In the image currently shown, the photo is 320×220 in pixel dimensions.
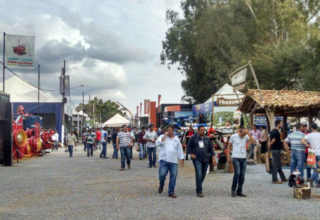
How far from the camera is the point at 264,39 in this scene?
3912 cm

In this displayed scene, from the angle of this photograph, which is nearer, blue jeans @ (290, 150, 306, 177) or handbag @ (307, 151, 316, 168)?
handbag @ (307, 151, 316, 168)

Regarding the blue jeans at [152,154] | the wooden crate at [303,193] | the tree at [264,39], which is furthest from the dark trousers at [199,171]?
the tree at [264,39]

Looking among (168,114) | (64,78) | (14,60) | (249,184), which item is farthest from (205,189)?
(168,114)

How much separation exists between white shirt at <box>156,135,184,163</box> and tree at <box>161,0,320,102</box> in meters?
19.2

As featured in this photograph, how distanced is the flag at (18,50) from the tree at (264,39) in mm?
16849

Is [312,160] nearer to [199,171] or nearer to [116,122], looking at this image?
[199,171]

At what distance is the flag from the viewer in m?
27.0

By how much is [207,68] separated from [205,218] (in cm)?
3881

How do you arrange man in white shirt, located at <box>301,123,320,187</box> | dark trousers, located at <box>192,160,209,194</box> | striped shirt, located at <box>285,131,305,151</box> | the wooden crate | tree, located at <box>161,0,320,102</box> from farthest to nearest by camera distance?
tree, located at <box>161,0,320,102</box>, striped shirt, located at <box>285,131,305,151</box>, man in white shirt, located at <box>301,123,320,187</box>, dark trousers, located at <box>192,160,209,194</box>, the wooden crate

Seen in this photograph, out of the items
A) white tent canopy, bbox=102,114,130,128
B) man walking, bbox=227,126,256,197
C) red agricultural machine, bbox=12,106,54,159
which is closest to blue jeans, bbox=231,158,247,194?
man walking, bbox=227,126,256,197

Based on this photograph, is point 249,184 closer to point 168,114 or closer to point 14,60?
point 14,60

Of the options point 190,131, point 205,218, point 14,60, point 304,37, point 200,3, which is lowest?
point 205,218

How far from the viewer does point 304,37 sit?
34.5m

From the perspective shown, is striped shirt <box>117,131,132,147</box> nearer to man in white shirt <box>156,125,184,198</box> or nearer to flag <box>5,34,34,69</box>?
man in white shirt <box>156,125,184,198</box>
